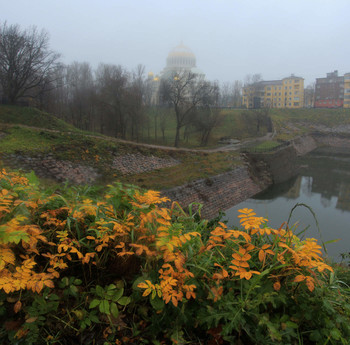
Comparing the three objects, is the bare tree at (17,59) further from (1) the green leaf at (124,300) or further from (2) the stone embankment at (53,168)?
(1) the green leaf at (124,300)

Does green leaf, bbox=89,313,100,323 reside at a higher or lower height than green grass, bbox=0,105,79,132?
lower

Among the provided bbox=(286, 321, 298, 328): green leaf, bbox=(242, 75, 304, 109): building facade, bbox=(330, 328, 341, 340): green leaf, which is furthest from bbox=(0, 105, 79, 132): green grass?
bbox=(242, 75, 304, 109): building facade

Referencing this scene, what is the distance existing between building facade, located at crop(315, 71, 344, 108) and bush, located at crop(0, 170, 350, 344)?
261 feet

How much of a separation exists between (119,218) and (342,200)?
21.1m

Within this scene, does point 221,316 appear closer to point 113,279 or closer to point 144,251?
point 144,251

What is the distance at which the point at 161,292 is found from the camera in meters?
1.73

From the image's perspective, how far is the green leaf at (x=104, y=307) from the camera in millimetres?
1756

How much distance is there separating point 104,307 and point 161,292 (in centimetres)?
39

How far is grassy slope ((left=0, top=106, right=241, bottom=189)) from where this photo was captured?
1526 cm

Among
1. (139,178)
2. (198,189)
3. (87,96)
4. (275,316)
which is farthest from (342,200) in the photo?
(87,96)

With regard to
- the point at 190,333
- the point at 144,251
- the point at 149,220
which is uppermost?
the point at 149,220

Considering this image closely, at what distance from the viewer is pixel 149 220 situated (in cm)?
220

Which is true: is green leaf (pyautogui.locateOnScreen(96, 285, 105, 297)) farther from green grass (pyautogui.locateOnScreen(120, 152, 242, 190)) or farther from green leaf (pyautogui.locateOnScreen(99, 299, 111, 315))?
green grass (pyautogui.locateOnScreen(120, 152, 242, 190))

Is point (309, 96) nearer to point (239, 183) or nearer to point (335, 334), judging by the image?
point (239, 183)
